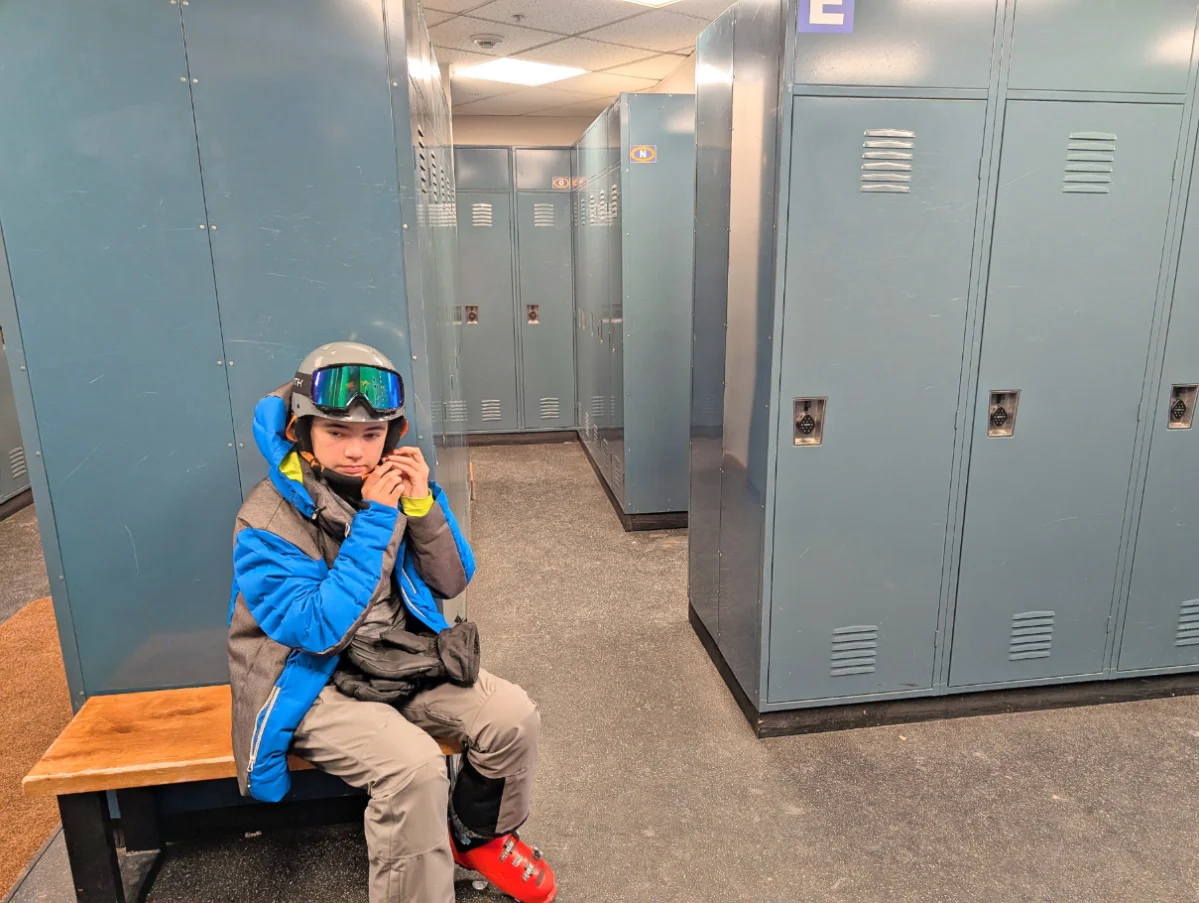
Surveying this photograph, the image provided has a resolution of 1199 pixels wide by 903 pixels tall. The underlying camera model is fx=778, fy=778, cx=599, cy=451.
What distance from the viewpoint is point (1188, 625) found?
2.79 m

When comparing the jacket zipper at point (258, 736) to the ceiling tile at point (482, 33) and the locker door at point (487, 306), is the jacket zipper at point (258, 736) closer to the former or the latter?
the ceiling tile at point (482, 33)

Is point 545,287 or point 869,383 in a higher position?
point 545,287

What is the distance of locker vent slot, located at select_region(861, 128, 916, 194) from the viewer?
7.45ft

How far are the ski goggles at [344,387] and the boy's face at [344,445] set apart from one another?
6 cm

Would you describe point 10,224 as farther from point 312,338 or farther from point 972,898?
point 972,898

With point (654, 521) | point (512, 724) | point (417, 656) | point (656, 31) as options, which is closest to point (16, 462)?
point (654, 521)

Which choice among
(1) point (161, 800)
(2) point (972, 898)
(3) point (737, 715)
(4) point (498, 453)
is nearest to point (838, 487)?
(3) point (737, 715)

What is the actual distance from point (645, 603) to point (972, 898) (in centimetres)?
192

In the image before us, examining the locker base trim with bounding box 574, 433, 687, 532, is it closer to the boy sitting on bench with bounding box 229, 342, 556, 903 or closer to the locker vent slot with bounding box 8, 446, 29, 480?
the boy sitting on bench with bounding box 229, 342, 556, 903

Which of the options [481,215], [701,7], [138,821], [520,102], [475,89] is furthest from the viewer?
[520,102]

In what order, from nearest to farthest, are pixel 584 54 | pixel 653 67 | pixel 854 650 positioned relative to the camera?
pixel 854 650 → pixel 584 54 → pixel 653 67

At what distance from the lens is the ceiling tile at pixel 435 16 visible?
184 inches

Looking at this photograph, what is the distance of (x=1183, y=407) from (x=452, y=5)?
A: 13.8ft

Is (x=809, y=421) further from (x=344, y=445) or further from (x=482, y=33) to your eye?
(x=482, y=33)
